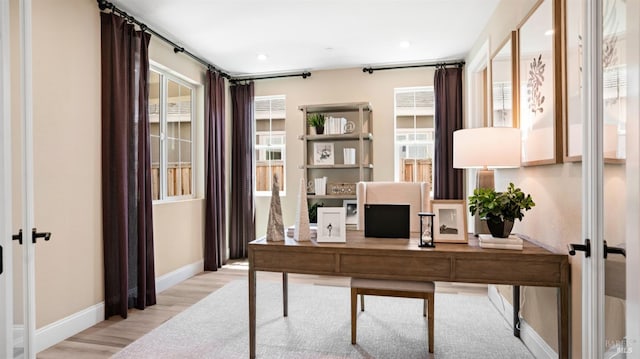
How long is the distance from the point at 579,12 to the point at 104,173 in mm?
3348

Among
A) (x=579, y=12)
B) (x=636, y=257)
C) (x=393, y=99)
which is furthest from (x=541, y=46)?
(x=393, y=99)

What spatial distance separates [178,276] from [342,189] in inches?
87.5

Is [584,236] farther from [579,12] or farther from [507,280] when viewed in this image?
[579,12]

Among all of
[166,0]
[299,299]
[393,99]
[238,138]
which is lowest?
[299,299]

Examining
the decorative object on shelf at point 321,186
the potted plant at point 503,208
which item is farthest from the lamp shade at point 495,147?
the decorative object on shelf at point 321,186

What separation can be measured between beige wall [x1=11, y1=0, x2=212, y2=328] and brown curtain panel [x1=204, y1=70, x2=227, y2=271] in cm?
156

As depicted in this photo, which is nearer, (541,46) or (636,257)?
(636,257)

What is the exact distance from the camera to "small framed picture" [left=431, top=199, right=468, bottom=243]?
211 cm

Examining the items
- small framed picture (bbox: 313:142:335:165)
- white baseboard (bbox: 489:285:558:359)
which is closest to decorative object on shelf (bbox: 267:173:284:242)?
white baseboard (bbox: 489:285:558:359)

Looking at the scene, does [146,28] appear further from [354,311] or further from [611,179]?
[611,179]

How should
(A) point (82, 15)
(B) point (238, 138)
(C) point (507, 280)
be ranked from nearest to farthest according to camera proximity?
(C) point (507, 280)
(A) point (82, 15)
(B) point (238, 138)

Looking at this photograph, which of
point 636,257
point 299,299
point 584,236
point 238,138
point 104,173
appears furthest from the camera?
point 238,138

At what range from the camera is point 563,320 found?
5.63 feet

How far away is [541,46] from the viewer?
6.94ft
